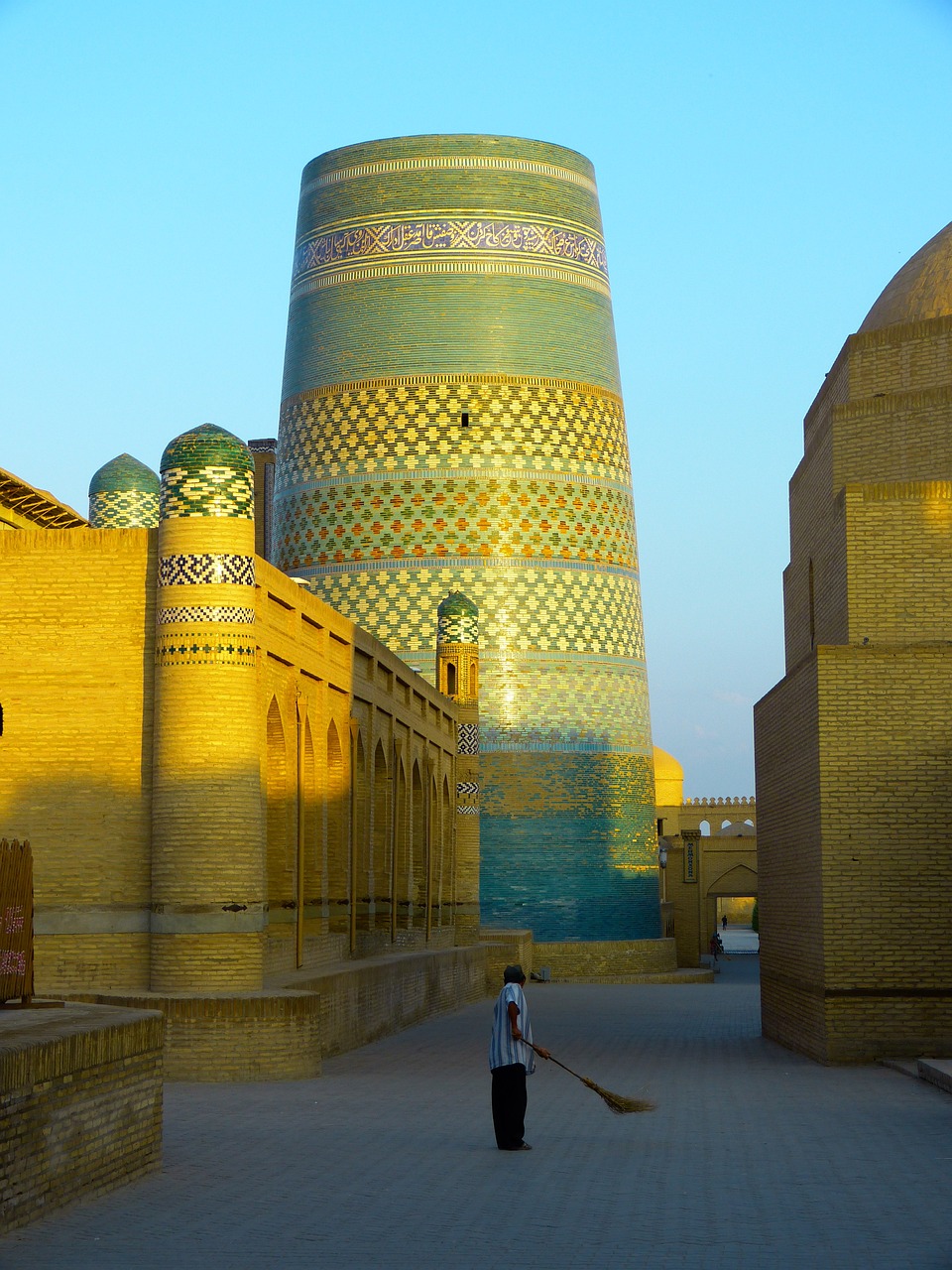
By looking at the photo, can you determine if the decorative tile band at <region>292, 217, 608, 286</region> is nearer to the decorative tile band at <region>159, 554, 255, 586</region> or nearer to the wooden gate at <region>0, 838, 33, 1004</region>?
the decorative tile band at <region>159, 554, 255, 586</region>

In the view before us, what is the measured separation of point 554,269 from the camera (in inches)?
1086

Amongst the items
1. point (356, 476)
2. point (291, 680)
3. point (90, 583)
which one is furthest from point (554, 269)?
point (90, 583)

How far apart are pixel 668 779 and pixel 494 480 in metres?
27.3

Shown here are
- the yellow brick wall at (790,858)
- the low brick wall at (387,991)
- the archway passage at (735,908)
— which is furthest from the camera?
the archway passage at (735,908)

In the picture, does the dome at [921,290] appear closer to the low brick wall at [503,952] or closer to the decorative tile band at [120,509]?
the decorative tile band at [120,509]

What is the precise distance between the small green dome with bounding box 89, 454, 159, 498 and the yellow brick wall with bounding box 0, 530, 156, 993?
18.8 feet

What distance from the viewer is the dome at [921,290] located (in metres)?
16.4

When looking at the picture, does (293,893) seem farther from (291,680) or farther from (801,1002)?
(801,1002)

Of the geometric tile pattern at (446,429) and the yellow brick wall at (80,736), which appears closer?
the yellow brick wall at (80,736)

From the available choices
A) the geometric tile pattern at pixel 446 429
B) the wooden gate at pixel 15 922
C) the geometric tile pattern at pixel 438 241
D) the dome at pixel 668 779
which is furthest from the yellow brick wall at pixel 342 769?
the dome at pixel 668 779

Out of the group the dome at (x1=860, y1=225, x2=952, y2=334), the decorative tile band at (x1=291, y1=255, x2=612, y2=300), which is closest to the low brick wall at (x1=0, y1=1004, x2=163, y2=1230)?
the dome at (x1=860, y1=225, x2=952, y2=334)

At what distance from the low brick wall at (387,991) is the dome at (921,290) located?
701 centimetres

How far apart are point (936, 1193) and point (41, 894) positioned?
7.31 metres

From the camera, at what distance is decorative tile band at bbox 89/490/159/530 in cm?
1866
